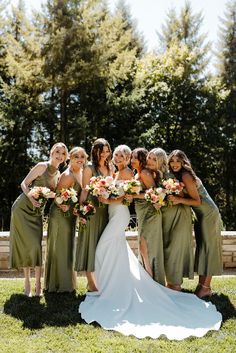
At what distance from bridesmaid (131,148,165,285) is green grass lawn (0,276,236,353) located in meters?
0.98

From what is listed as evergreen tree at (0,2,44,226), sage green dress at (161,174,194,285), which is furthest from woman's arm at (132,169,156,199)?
evergreen tree at (0,2,44,226)

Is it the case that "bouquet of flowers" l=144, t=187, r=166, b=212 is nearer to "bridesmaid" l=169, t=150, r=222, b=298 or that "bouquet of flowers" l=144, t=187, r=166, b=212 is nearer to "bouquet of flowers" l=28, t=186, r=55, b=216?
"bridesmaid" l=169, t=150, r=222, b=298

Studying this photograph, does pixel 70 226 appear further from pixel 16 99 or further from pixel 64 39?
pixel 16 99

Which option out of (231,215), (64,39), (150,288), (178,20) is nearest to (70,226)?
(150,288)

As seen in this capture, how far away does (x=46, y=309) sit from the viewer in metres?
5.63

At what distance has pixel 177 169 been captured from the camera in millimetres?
6211

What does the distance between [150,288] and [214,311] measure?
928mm

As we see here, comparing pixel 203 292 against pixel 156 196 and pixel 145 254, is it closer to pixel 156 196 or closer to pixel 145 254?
pixel 145 254

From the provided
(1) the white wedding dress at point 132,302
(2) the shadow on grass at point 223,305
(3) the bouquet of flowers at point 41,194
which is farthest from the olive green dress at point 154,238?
(3) the bouquet of flowers at point 41,194

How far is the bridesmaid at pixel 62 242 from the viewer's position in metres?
6.33

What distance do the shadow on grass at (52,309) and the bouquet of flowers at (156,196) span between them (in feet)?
5.51

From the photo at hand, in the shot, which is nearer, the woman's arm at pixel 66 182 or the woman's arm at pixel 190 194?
the woman's arm at pixel 190 194

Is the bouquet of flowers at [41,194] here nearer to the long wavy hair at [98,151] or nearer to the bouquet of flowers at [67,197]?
the bouquet of flowers at [67,197]

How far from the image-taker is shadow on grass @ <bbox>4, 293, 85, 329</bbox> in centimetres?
521
